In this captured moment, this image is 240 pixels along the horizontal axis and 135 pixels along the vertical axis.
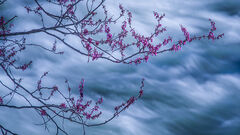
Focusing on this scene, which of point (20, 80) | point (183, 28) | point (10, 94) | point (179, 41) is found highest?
point (183, 28)

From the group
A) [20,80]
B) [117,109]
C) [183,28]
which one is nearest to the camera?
[117,109]

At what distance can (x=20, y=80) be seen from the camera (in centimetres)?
679

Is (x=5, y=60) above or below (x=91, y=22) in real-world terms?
below

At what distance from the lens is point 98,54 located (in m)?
4.93

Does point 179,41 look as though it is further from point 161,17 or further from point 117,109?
point 117,109

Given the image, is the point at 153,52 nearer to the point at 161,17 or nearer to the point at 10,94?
the point at 161,17

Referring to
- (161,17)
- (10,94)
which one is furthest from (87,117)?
(161,17)

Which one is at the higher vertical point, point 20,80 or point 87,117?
point 20,80

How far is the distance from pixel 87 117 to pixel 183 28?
2.94 m

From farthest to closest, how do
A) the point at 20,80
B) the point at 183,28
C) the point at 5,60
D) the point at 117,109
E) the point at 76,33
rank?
the point at 20,80 → the point at 5,60 → the point at 183,28 → the point at 117,109 → the point at 76,33

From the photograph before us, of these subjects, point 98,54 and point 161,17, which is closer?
point 98,54

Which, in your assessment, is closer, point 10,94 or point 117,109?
point 117,109

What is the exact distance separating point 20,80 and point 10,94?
1.61 ft

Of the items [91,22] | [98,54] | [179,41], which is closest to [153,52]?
[179,41]
